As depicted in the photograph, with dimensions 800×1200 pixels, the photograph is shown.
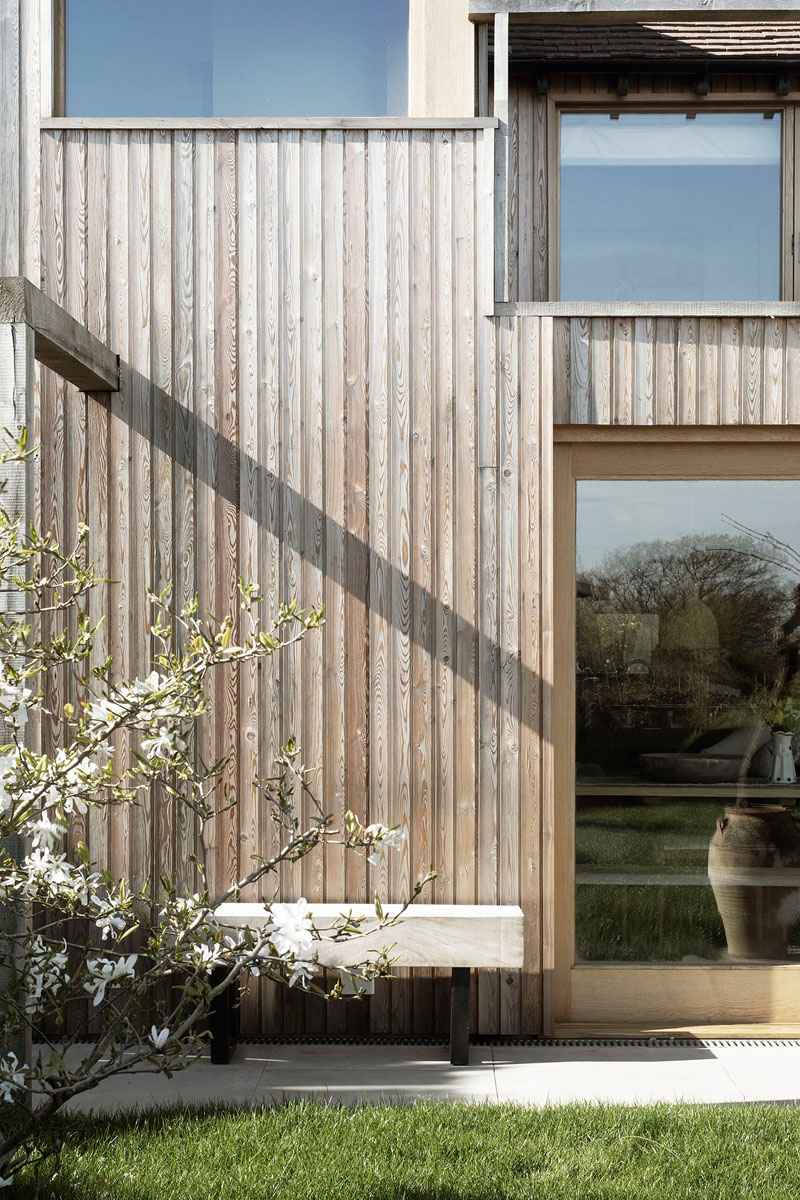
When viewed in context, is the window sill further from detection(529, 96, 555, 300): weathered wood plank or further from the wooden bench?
the wooden bench

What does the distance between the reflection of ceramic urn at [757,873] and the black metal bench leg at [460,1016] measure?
117 centimetres

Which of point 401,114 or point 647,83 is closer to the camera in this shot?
point 401,114

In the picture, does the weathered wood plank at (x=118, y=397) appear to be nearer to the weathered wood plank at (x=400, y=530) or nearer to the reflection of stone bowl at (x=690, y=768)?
the weathered wood plank at (x=400, y=530)

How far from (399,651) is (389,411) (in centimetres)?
93

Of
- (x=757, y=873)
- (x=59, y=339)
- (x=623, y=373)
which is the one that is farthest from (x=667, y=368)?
(x=59, y=339)

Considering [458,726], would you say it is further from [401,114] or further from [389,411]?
[401,114]

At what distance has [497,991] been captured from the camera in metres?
→ 4.02

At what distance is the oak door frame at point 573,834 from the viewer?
4148mm

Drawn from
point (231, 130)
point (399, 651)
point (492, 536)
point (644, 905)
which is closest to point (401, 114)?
point (231, 130)

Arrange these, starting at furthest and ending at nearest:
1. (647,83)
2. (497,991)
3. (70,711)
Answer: (647,83) < (497,991) < (70,711)

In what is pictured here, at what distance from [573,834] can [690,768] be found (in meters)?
0.54

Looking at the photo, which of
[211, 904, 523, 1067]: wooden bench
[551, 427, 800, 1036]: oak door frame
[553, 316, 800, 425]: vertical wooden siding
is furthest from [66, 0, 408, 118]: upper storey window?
[211, 904, 523, 1067]: wooden bench

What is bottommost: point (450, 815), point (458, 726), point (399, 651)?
point (450, 815)

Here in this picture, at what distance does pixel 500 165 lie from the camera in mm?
4086
